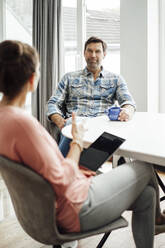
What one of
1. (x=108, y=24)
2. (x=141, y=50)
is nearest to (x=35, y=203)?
(x=141, y=50)

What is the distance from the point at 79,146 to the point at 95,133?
43 centimetres

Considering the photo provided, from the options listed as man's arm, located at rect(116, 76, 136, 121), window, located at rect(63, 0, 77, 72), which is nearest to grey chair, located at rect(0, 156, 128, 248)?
man's arm, located at rect(116, 76, 136, 121)

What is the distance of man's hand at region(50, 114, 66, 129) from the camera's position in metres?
2.40

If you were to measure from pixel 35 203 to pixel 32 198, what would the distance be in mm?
20

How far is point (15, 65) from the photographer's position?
96 cm

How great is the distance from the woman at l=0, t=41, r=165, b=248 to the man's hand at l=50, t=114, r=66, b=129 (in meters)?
1.22

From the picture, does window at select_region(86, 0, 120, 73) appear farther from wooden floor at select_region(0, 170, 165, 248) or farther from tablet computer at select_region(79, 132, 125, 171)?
tablet computer at select_region(79, 132, 125, 171)

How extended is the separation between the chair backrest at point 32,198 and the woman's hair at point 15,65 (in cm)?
25

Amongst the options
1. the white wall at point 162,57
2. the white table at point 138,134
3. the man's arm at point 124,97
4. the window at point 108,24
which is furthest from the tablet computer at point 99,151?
the window at point 108,24

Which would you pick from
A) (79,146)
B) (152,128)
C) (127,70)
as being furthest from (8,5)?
(79,146)

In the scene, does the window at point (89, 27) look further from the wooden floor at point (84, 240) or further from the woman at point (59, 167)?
the woman at point (59, 167)

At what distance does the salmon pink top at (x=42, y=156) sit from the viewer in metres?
0.91

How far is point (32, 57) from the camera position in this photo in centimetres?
99

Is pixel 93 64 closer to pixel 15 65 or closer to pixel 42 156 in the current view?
pixel 15 65
